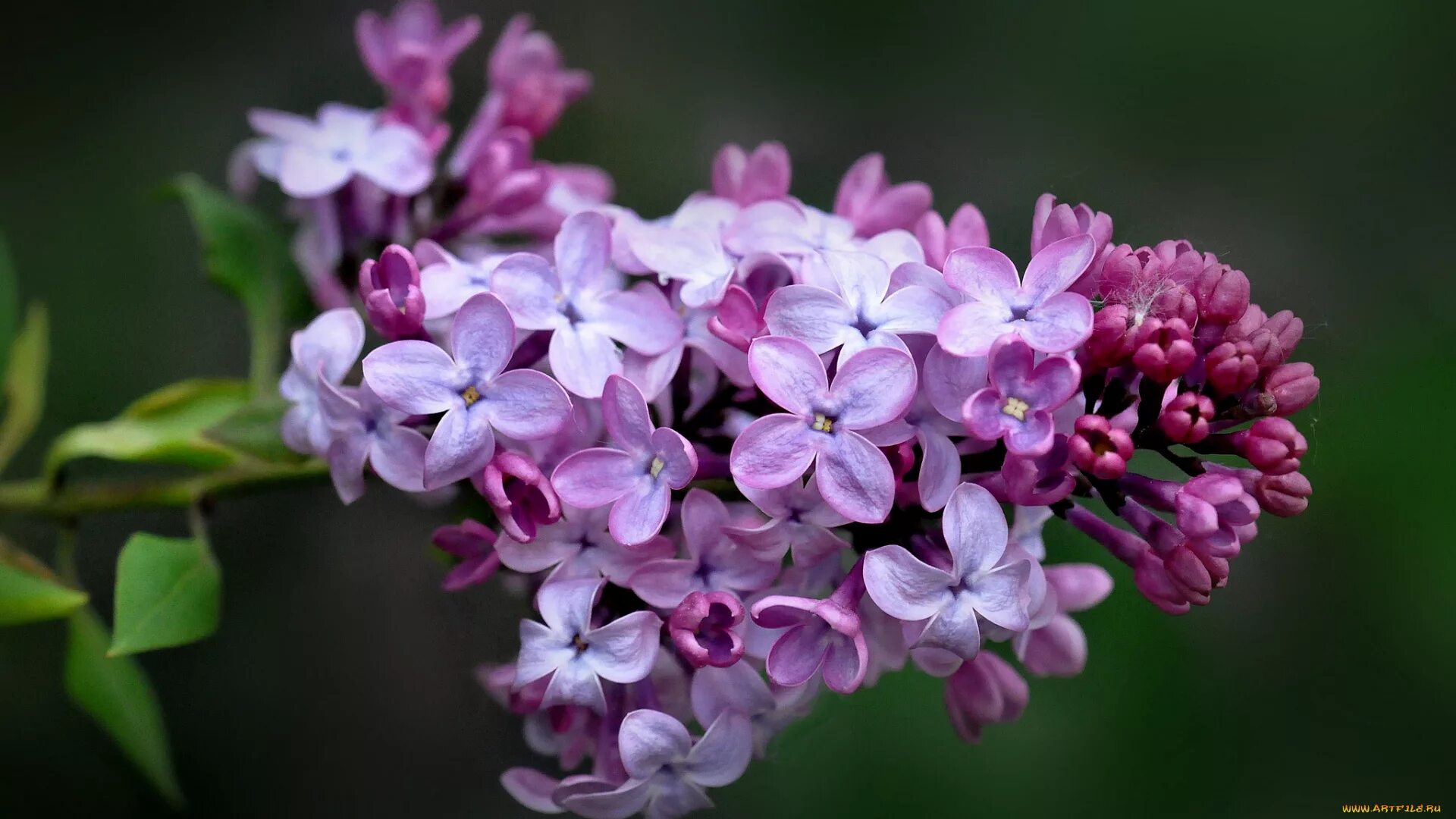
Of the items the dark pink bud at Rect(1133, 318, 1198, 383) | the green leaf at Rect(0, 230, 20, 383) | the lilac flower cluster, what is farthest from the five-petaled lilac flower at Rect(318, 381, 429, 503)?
the green leaf at Rect(0, 230, 20, 383)

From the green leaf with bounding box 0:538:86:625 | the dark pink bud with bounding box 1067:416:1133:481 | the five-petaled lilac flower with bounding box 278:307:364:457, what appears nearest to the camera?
the dark pink bud with bounding box 1067:416:1133:481

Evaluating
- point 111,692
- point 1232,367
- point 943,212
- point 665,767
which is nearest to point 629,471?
point 665,767

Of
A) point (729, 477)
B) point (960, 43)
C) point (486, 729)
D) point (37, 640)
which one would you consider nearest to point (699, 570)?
point (729, 477)

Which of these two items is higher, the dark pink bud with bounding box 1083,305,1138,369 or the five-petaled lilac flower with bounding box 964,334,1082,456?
the dark pink bud with bounding box 1083,305,1138,369

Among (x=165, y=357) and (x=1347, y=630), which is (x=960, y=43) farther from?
(x=165, y=357)

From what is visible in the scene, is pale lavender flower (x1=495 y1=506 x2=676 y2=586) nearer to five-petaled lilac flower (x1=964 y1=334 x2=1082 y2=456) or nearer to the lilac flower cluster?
the lilac flower cluster

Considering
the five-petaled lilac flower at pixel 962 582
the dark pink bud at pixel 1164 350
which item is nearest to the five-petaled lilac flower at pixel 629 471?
the five-petaled lilac flower at pixel 962 582
